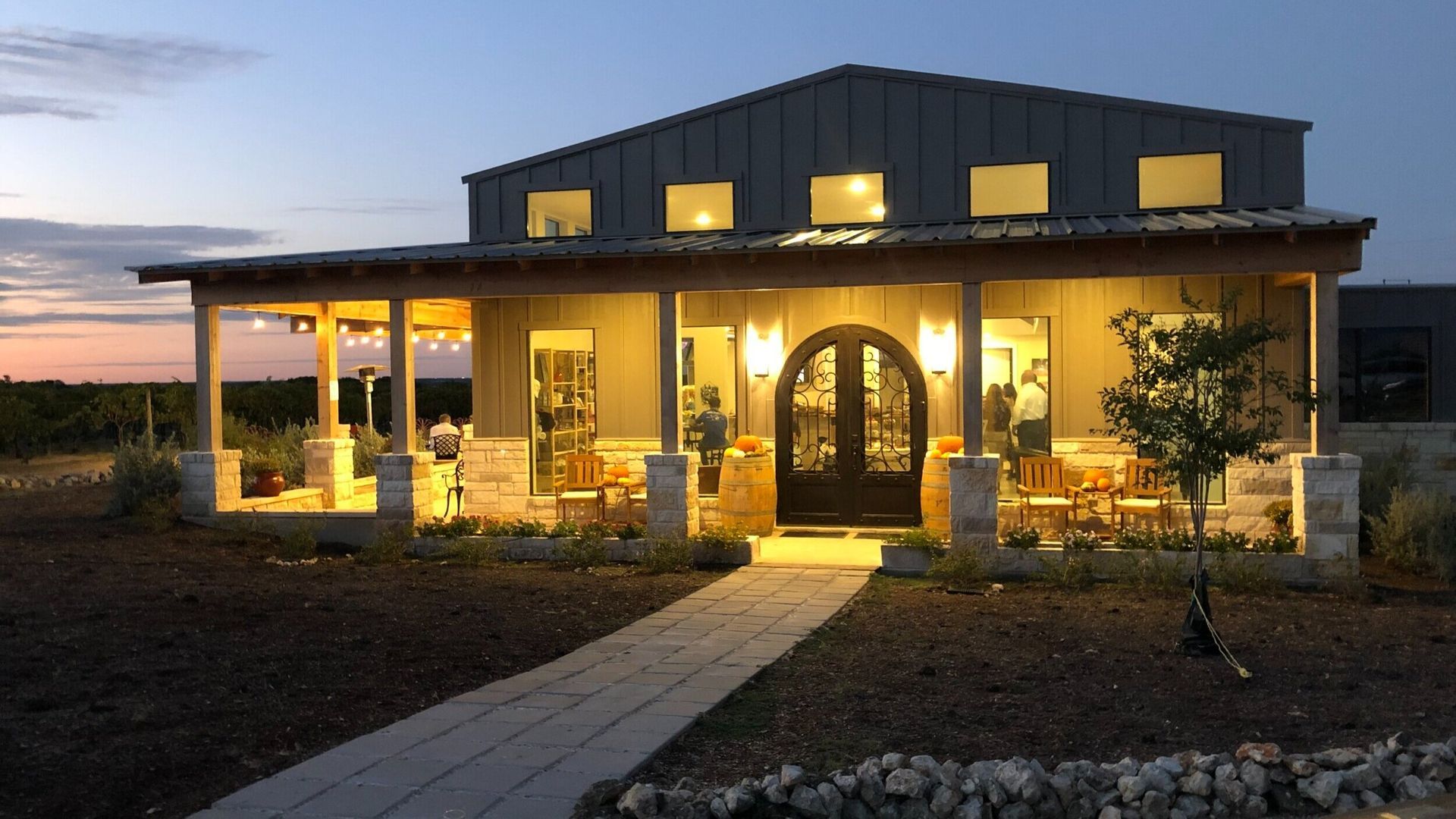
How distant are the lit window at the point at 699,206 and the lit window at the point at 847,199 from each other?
1112 mm

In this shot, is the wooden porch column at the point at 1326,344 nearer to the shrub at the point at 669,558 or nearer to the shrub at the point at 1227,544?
the shrub at the point at 1227,544

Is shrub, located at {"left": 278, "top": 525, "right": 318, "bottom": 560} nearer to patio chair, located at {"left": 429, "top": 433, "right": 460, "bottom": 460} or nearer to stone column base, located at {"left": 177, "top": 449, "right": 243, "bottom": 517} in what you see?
stone column base, located at {"left": 177, "top": 449, "right": 243, "bottom": 517}

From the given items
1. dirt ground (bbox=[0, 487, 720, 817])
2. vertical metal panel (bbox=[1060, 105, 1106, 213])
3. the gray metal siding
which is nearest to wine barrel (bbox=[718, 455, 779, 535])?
dirt ground (bbox=[0, 487, 720, 817])

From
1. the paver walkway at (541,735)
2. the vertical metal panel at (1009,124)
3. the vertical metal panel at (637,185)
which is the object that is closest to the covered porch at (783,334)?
the vertical metal panel at (637,185)

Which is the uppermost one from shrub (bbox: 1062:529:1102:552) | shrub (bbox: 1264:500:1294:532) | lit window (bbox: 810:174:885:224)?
lit window (bbox: 810:174:885:224)

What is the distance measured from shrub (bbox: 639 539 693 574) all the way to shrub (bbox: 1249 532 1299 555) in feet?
17.9

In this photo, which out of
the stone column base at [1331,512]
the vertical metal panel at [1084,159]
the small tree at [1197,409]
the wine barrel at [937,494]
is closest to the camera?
the small tree at [1197,409]

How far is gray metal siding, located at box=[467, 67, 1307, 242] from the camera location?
13.4 metres

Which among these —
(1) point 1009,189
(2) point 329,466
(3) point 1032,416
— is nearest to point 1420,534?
(3) point 1032,416

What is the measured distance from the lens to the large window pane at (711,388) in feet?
47.2

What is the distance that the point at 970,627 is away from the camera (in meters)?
9.02

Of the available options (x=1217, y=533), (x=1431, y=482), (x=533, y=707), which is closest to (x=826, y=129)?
(x=1217, y=533)

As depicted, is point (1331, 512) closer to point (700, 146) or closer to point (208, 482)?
point (700, 146)

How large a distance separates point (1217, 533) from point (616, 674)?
6.64 meters
